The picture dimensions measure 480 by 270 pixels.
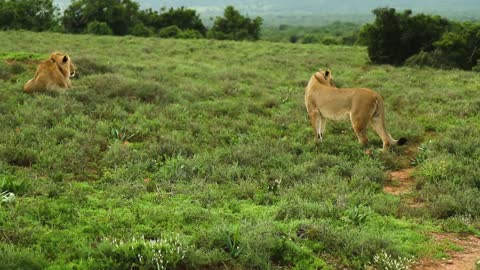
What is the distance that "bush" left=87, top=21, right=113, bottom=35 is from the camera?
38.7 meters

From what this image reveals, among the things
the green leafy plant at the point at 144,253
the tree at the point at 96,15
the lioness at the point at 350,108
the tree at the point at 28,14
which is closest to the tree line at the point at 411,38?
the lioness at the point at 350,108

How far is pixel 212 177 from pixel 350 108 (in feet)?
11.4

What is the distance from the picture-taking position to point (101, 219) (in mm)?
5887

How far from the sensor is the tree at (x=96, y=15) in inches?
1683

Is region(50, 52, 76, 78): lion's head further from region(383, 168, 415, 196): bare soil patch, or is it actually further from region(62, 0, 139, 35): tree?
region(62, 0, 139, 35): tree

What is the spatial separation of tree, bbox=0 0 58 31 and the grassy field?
24.9m

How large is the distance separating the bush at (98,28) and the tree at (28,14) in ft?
13.6

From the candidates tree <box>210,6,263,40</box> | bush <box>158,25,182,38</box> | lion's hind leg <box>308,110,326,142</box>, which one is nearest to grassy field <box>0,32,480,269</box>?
lion's hind leg <box>308,110,326,142</box>

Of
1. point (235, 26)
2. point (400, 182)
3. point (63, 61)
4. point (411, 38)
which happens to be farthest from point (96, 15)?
point (400, 182)

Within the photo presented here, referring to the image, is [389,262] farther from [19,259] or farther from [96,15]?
[96,15]

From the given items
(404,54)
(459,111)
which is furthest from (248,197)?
(404,54)

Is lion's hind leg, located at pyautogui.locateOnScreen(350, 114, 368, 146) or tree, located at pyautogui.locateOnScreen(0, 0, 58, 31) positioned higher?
tree, located at pyautogui.locateOnScreen(0, 0, 58, 31)

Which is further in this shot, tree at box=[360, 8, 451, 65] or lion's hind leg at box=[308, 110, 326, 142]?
tree at box=[360, 8, 451, 65]

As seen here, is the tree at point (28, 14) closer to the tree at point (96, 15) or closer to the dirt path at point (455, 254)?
the tree at point (96, 15)
